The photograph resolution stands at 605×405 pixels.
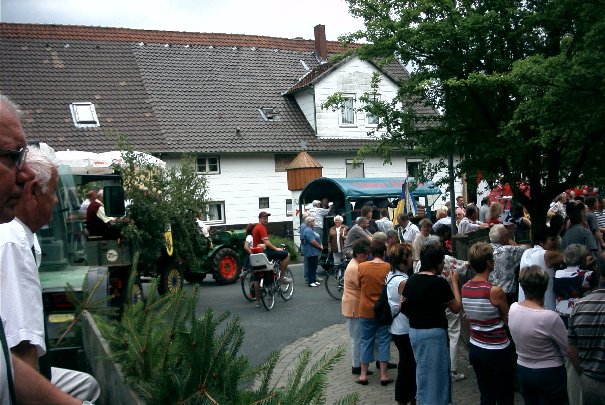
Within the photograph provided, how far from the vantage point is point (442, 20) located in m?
8.81

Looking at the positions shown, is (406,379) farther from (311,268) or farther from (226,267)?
(226,267)

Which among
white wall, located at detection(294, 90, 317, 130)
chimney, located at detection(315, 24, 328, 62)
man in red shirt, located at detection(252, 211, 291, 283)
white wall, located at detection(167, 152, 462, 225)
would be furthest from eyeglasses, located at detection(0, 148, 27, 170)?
chimney, located at detection(315, 24, 328, 62)

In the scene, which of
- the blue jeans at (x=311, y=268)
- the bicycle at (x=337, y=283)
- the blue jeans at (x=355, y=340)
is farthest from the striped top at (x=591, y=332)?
the blue jeans at (x=311, y=268)

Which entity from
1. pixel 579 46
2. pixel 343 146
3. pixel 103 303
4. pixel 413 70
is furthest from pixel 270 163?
pixel 103 303

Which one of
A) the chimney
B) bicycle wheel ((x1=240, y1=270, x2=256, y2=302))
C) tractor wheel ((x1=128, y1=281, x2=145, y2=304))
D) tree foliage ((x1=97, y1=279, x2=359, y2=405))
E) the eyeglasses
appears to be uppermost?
the chimney

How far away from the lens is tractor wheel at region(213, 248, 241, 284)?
64.1 feet

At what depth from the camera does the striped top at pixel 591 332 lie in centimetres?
489

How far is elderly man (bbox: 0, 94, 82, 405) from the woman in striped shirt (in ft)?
16.2

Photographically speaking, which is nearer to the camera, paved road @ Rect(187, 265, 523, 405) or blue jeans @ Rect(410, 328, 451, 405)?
blue jeans @ Rect(410, 328, 451, 405)

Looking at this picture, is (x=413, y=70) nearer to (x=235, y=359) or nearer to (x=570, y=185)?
(x=570, y=185)

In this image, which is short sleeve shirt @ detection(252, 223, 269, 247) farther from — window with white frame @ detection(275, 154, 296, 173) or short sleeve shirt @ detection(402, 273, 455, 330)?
window with white frame @ detection(275, 154, 296, 173)

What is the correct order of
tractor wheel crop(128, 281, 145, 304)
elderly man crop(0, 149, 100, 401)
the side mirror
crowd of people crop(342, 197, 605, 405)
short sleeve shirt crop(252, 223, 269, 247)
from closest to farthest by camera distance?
elderly man crop(0, 149, 100, 401) < tractor wheel crop(128, 281, 145, 304) < crowd of people crop(342, 197, 605, 405) < the side mirror < short sleeve shirt crop(252, 223, 269, 247)

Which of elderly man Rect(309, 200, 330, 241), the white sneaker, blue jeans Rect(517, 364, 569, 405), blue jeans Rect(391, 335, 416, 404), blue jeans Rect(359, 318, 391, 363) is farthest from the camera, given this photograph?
elderly man Rect(309, 200, 330, 241)

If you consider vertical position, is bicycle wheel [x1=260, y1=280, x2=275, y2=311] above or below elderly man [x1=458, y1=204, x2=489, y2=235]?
below
